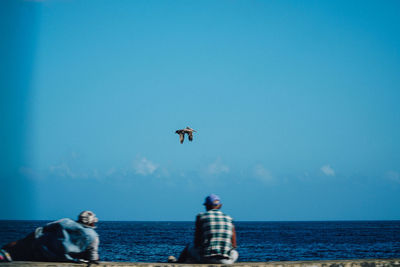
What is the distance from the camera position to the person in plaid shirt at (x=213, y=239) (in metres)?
5.52

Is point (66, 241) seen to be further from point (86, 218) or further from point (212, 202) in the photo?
point (212, 202)

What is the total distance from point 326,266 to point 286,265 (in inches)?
17.9

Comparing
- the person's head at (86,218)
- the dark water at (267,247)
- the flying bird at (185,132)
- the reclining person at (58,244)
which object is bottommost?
the dark water at (267,247)

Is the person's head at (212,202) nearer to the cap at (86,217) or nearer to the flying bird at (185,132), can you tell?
the cap at (86,217)

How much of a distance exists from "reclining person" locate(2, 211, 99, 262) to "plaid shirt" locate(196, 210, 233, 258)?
130 cm

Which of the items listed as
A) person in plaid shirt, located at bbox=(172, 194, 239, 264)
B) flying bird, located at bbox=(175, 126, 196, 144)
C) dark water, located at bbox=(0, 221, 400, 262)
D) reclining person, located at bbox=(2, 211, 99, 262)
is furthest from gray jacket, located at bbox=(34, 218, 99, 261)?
flying bird, located at bbox=(175, 126, 196, 144)

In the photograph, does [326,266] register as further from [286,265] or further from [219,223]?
[219,223]

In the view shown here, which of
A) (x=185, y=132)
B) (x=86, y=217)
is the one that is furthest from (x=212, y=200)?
(x=185, y=132)

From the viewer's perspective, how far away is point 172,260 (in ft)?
20.2

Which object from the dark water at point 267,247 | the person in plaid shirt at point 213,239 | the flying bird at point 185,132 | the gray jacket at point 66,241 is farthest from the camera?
the dark water at point 267,247

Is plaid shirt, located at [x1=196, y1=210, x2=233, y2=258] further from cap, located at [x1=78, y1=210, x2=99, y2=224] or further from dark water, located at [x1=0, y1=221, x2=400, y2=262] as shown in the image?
dark water, located at [x1=0, y1=221, x2=400, y2=262]

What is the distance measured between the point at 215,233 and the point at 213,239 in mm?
76

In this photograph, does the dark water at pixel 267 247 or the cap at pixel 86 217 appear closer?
the cap at pixel 86 217

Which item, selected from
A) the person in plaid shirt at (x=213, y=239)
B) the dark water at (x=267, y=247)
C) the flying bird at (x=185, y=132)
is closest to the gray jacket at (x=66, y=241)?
the dark water at (x=267, y=247)
